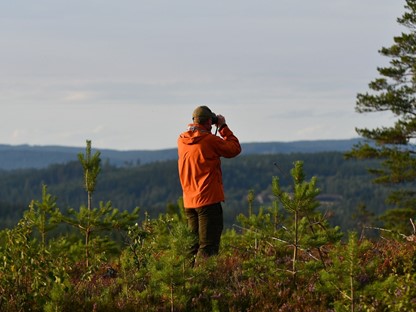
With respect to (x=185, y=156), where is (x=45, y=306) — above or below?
below

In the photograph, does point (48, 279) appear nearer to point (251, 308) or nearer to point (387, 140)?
point (251, 308)

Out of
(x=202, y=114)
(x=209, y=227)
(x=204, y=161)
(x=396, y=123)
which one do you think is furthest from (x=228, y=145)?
(x=396, y=123)

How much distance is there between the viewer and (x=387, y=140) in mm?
35844

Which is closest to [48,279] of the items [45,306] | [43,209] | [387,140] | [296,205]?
[45,306]

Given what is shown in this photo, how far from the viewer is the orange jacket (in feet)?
29.4

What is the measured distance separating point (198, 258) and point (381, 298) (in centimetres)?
280

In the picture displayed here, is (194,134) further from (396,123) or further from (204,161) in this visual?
(396,123)

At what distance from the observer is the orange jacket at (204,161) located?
8961 mm

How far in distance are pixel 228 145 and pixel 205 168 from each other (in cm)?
42

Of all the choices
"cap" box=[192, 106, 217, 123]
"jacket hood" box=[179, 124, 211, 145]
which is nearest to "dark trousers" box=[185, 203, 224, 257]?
"jacket hood" box=[179, 124, 211, 145]

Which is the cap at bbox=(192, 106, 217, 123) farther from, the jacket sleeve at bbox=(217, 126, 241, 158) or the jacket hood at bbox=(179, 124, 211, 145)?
the jacket sleeve at bbox=(217, 126, 241, 158)

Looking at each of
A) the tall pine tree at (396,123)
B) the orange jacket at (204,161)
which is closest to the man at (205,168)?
the orange jacket at (204,161)

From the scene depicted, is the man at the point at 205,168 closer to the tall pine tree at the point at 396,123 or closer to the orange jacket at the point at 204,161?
the orange jacket at the point at 204,161

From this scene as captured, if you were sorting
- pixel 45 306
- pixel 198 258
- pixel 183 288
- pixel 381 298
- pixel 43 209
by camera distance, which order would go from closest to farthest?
pixel 381 298
pixel 45 306
pixel 183 288
pixel 198 258
pixel 43 209
